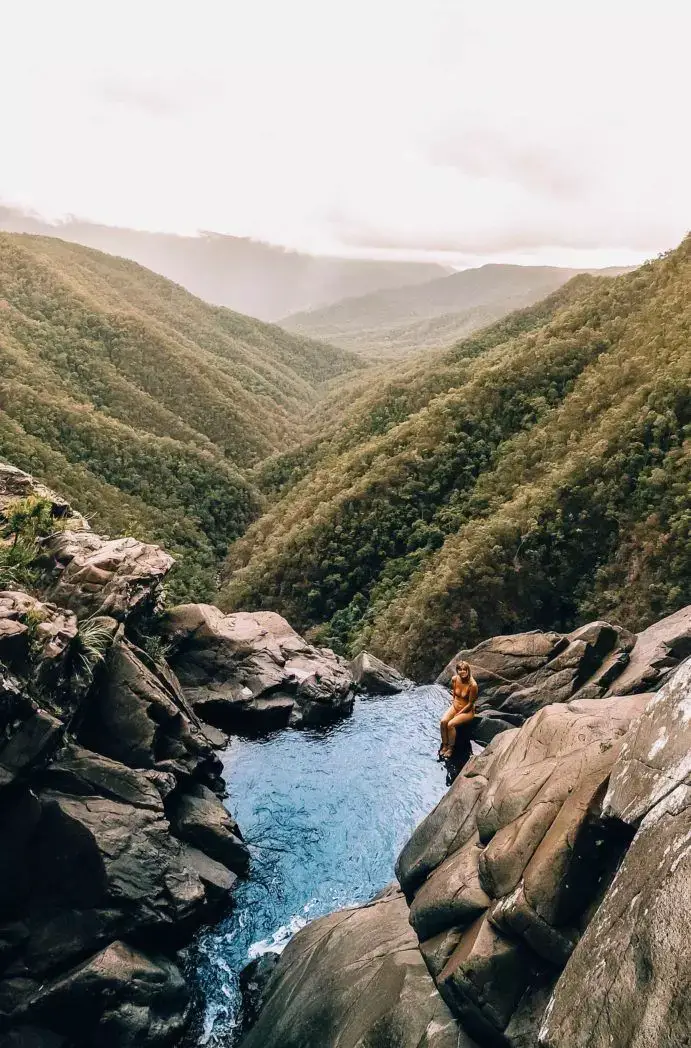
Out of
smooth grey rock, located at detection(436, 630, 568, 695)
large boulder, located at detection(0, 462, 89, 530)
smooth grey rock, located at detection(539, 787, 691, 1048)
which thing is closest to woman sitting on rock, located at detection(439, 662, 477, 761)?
smooth grey rock, located at detection(436, 630, 568, 695)

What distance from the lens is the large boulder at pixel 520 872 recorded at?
1093 cm

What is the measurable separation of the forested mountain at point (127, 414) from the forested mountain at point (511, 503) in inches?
425

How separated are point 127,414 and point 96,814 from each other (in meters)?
89.8

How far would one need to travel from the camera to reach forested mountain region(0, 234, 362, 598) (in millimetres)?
76438

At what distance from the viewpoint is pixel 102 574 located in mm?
27141

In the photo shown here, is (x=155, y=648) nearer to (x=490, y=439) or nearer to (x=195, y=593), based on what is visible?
(x=195, y=593)

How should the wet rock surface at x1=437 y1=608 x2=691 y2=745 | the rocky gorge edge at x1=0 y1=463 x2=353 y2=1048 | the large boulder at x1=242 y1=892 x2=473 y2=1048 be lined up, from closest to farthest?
1. the large boulder at x1=242 y1=892 x2=473 y2=1048
2. the rocky gorge edge at x1=0 y1=463 x2=353 y2=1048
3. the wet rock surface at x1=437 y1=608 x2=691 y2=745

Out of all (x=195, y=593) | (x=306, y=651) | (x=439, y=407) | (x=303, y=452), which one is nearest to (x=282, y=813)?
(x=306, y=651)

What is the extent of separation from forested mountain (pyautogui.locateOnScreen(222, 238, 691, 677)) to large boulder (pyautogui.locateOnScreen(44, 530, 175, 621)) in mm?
24227

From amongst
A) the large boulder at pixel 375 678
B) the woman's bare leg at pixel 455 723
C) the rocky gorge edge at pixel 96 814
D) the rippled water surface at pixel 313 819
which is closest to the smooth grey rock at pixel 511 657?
the rippled water surface at pixel 313 819

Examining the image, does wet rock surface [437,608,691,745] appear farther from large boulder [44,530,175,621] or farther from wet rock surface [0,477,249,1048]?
large boulder [44,530,175,621]

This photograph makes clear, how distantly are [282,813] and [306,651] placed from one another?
15.4 metres

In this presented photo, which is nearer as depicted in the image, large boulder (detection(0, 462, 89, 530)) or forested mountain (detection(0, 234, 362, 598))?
large boulder (detection(0, 462, 89, 530))

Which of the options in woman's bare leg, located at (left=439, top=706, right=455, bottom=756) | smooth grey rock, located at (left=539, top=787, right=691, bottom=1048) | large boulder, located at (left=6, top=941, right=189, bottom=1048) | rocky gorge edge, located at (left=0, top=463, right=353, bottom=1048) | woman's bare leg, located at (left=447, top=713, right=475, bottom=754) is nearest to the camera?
smooth grey rock, located at (left=539, top=787, right=691, bottom=1048)
